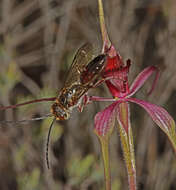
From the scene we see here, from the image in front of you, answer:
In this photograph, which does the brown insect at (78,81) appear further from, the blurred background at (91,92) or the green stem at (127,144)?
the blurred background at (91,92)

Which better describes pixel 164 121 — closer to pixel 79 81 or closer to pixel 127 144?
pixel 127 144

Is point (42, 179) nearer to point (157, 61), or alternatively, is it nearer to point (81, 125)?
point (81, 125)

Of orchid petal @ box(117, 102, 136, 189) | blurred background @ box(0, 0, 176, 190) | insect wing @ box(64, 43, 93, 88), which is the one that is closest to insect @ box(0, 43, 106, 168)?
insect wing @ box(64, 43, 93, 88)

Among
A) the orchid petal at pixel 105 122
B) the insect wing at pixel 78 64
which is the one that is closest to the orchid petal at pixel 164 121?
the orchid petal at pixel 105 122

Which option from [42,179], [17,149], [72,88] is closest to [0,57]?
[17,149]

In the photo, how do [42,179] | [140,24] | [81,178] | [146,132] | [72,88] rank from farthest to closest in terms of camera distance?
[140,24] → [146,132] → [42,179] → [81,178] → [72,88]

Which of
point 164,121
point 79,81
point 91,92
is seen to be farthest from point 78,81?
point 91,92
